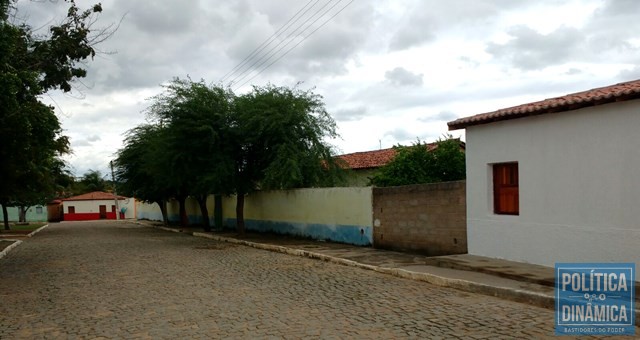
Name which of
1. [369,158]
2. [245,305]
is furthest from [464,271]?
[369,158]

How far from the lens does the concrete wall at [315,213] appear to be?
674 inches

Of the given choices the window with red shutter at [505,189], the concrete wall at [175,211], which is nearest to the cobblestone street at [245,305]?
the window with red shutter at [505,189]

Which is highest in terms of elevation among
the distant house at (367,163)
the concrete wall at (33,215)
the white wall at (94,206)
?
the distant house at (367,163)

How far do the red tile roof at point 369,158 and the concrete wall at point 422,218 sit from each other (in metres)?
9.98

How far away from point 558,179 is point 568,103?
148cm

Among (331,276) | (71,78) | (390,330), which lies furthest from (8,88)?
(390,330)

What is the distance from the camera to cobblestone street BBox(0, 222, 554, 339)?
659 centimetres

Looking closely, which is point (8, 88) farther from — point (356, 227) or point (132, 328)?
point (356, 227)

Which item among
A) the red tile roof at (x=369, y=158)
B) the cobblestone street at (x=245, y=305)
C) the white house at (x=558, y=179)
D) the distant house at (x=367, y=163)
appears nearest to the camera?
the cobblestone street at (x=245, y=305)

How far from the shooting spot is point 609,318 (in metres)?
6.96

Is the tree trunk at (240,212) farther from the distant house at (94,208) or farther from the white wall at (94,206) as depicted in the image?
the white wall at (94,206)

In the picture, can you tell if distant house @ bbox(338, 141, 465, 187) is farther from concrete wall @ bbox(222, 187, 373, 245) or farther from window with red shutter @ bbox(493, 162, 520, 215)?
window with red shutter @ bbox(493, 162, 520, 215)

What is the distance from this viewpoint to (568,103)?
9.60 m

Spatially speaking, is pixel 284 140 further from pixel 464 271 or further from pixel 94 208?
pixel 94 208
